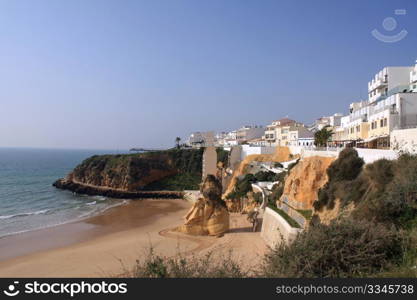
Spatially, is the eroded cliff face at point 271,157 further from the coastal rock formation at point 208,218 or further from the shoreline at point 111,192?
the coastal rock formation at point 208,218

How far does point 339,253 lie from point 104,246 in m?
17.0

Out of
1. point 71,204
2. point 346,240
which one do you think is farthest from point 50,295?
point 71,204

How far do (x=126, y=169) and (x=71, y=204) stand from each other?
44.4ft

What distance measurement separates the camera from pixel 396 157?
15.4 metres

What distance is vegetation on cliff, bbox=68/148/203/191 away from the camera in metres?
49.7

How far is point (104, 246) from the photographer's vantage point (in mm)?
20844

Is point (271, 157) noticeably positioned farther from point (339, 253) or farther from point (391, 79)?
point (339, 253)

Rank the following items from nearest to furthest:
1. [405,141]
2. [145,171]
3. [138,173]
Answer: [405,141] → [138,173] → [145,171]

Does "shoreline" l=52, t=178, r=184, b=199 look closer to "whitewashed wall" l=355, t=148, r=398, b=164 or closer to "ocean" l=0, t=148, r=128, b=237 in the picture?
"ocean" l=0, t=148, r=128, b=237

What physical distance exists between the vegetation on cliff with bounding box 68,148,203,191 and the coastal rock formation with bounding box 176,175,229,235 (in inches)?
1015

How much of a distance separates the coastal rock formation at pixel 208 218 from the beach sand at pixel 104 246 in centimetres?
63

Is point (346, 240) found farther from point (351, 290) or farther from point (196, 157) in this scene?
point (196, 157)

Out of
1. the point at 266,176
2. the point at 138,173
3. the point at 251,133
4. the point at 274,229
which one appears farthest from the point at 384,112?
the point at 251,133

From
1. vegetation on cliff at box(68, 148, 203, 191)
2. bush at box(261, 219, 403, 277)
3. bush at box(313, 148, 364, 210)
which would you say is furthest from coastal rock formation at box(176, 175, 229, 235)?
vegetation on cliff at box(68, 148, 203, 191)
